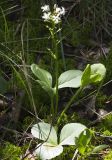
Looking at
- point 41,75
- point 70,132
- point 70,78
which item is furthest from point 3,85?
point 70,132

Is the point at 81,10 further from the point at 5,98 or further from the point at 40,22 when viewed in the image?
the point at 5,98

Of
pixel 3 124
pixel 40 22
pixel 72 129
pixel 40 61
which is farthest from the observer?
pixel 40 22

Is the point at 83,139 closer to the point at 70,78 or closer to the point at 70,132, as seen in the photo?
the point at 70,132

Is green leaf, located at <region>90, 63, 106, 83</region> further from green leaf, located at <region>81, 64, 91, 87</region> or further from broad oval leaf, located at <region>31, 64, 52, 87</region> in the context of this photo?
broad oval leaf, located at <region>31, 64, 52, 87</region>

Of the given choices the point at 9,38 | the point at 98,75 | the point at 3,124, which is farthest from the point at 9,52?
the point at 98,75

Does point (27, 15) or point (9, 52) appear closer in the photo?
point (9, 52)

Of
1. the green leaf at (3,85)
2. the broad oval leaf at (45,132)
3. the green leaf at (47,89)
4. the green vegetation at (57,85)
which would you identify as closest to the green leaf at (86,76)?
the green vegetation at (57,85)

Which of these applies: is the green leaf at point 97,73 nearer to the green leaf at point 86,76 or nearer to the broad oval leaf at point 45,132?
the green leaf at point 86,76
